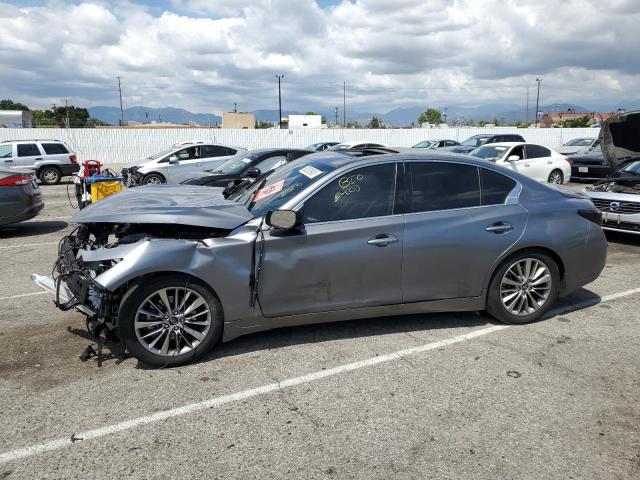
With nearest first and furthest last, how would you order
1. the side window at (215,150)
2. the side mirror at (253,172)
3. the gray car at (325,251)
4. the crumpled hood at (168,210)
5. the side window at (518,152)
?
the gray car at (325,251)
the crumpled hood at (168,210)
the side mirror at (253,172)
the side window at (518,152)
the side window at (215,150)

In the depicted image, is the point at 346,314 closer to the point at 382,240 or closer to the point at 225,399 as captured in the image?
the point at 382,240

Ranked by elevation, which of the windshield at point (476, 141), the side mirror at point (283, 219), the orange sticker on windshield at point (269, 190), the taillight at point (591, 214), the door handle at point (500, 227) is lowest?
the door handle at point (500, 227)

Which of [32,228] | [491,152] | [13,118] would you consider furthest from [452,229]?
[13,118]

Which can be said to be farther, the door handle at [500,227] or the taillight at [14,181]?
the taillight at [14,181]

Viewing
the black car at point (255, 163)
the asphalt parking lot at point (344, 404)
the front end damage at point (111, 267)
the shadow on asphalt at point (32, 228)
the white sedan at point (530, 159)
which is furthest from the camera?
the white sedan at point (530, 159)

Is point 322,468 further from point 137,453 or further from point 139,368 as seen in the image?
point 139,368

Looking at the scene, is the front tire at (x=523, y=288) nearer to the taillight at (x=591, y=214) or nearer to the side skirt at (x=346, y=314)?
the side skirt at (x=346, y=314)

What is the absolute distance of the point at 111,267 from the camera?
4.05 metres

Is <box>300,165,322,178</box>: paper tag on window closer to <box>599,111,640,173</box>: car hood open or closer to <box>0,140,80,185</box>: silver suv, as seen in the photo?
<box>599,111,640,173</box>: car hood open

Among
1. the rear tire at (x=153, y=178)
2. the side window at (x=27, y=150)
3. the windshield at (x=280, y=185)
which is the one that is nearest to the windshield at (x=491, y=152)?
the rear tire at (x=153, y=178)

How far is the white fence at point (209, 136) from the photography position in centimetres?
3083

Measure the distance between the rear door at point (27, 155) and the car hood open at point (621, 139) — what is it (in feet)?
59.7

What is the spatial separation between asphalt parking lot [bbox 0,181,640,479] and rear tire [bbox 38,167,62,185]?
54.1ft

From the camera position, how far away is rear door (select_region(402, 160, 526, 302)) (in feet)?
14.9
